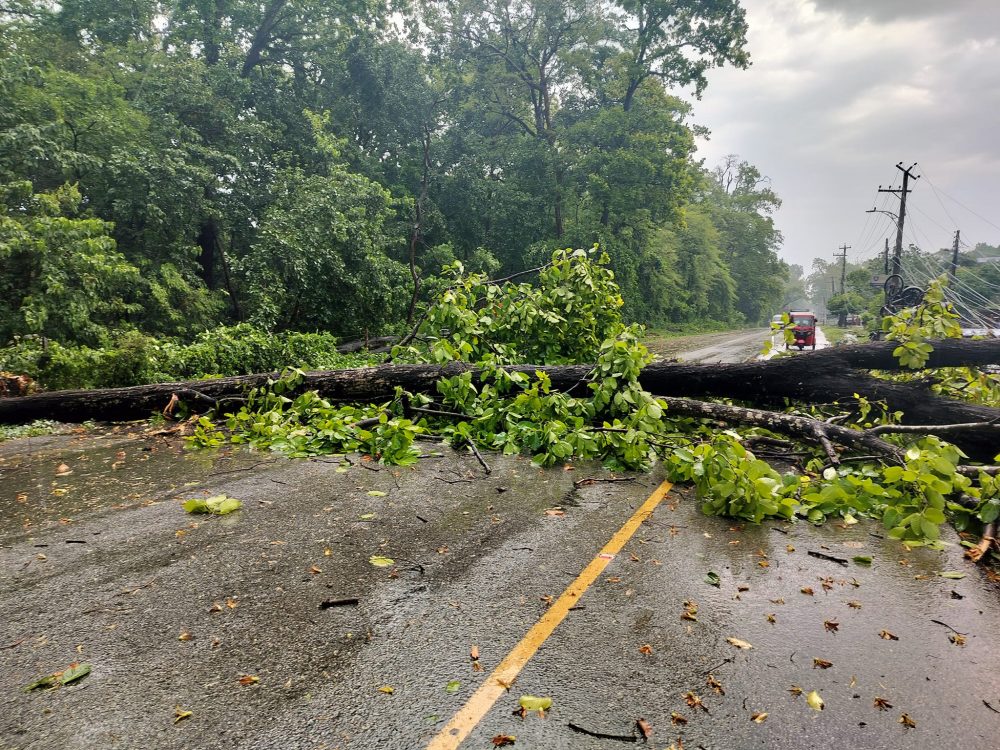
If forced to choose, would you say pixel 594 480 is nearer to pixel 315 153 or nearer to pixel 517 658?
pixel 517 658

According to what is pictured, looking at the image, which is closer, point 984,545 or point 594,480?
point 984,545

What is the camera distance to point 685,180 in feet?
93.3

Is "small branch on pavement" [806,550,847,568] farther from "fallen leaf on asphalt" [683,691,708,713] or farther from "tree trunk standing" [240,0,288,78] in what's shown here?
"tree trunk standing" [240,0,288,78]

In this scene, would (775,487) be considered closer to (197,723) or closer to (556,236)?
(197,723)

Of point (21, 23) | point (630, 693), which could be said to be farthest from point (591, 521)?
point (21, 23)

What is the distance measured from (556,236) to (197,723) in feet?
97.0

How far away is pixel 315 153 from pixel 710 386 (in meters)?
17.9

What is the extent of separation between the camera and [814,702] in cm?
214

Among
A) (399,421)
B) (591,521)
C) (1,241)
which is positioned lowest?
(591,521)

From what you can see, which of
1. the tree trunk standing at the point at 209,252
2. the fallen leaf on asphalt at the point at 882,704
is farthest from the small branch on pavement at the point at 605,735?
the tree trunk standing at the point at 209,252

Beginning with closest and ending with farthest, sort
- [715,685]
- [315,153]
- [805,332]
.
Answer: [715,685] < [315,153] < [805,332]

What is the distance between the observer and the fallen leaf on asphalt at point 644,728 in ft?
6.42

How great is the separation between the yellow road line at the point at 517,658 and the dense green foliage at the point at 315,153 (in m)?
12.3

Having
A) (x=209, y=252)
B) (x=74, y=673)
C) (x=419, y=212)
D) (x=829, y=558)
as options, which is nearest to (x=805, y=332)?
(x=419, y=212)
